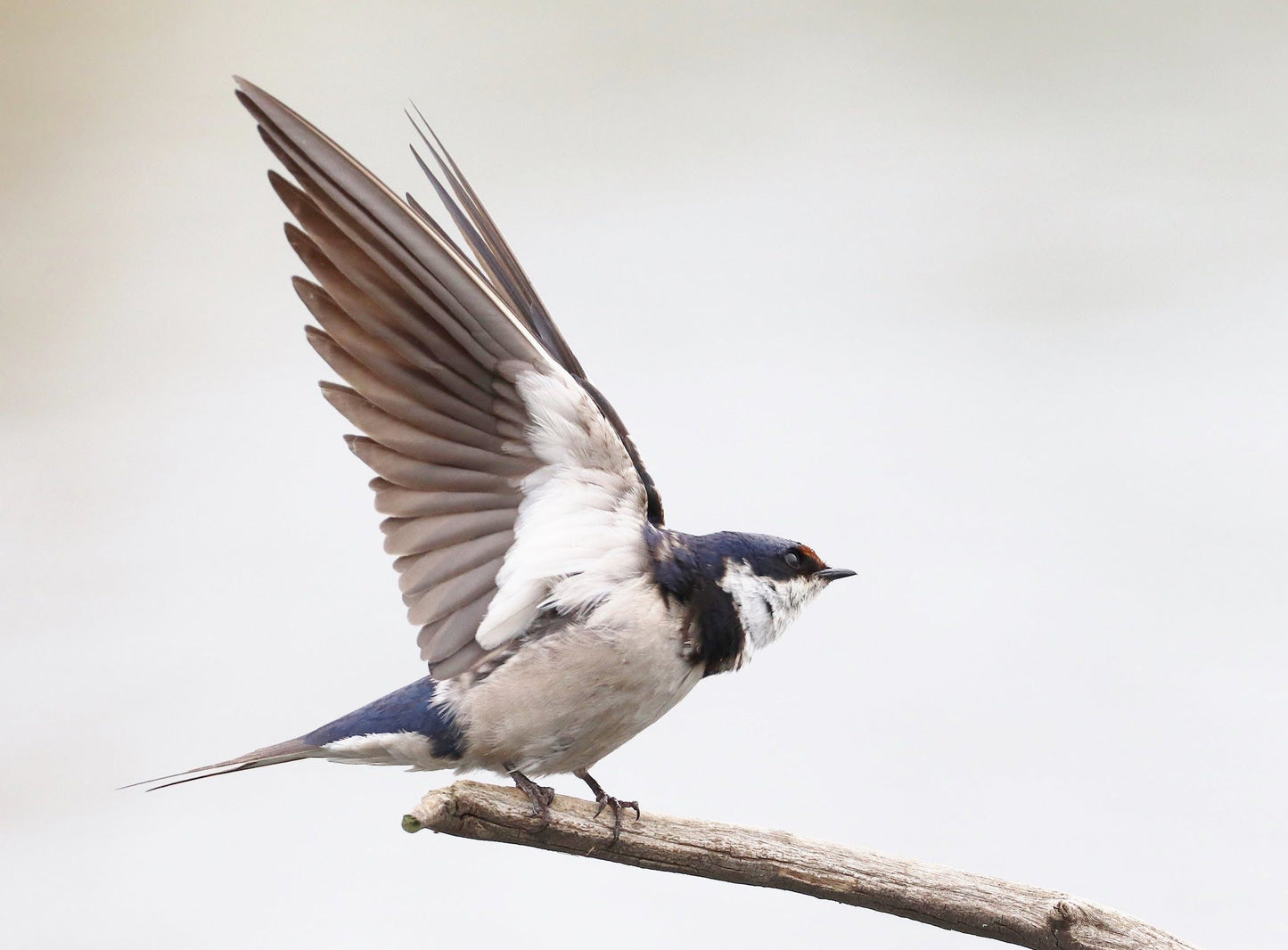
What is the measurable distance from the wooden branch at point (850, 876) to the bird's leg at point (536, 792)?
10mm

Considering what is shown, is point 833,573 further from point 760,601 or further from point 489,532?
point 489,532

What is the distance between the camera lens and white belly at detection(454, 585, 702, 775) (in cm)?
125

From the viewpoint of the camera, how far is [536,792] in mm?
1254

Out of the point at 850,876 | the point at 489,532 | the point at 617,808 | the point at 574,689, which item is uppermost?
the point at 489,532

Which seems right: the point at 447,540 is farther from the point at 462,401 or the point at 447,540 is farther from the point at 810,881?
the point at 810,881

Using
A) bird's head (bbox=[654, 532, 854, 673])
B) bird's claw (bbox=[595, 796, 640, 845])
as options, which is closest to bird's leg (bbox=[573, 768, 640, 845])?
bird's claw (bbox=[595, 796, 640, 845])

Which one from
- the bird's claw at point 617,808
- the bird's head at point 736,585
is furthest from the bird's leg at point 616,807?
the bird's head at point 736,585

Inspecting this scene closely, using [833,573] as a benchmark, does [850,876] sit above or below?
below

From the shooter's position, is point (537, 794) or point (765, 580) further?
point (765, 580)

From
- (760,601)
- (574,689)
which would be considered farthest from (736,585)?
(574,689)

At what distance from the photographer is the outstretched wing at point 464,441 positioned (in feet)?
3.94

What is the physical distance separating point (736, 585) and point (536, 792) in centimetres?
27

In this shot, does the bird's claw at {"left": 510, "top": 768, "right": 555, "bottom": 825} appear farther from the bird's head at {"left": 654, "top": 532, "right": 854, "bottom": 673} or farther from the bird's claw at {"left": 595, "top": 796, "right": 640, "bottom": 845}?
the bird's head at {"left": 654, "top": 532, "right": 854, "bottom": 673}

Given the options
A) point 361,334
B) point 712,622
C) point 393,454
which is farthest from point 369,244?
point 712,622
